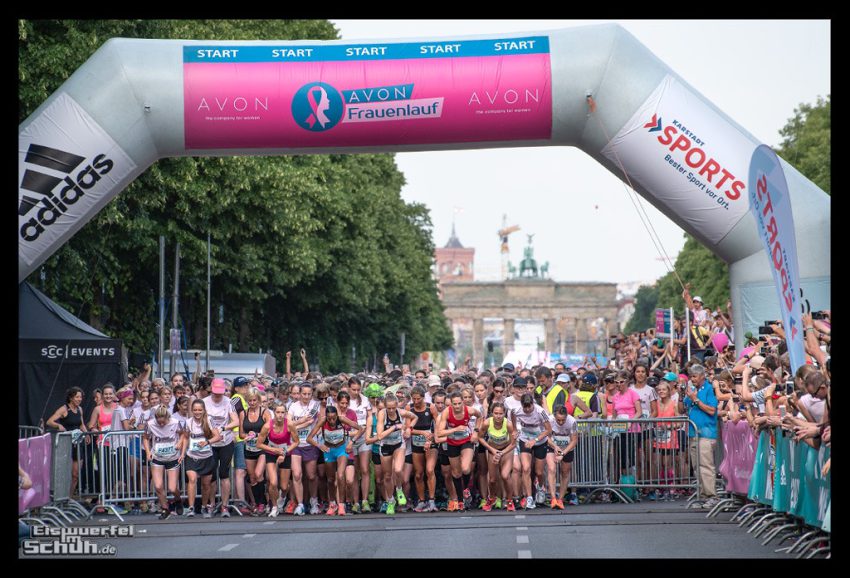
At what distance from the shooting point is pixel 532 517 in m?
16.8

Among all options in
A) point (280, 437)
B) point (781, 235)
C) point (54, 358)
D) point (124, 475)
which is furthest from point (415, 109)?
point (54, 358)

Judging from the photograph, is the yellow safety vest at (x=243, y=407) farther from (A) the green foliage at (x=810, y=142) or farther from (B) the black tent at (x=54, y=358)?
(A) the green foliage at (x=810, y=142)

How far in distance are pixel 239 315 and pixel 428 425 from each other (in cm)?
2569

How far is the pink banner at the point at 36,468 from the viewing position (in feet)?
48.8

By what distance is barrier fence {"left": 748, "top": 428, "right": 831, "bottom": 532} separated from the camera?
475 inches

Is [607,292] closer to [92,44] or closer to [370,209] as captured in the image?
[370,209]

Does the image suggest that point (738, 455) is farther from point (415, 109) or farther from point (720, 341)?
point (720, 341)

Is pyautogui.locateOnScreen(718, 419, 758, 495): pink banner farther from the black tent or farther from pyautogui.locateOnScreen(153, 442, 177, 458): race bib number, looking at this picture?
the black tent

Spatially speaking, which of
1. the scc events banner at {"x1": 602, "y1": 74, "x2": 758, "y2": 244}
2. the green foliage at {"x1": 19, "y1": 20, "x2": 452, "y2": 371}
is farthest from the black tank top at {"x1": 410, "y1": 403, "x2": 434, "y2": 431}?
the green foliage at {"x1": 19, "y1": 20, "x2": 452, "y2": 371}

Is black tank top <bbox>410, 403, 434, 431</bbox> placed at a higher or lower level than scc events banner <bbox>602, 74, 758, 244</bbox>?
lower

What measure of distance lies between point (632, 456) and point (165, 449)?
5850mm

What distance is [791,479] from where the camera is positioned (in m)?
13.3

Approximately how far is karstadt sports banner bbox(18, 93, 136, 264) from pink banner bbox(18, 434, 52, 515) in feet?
6.85
